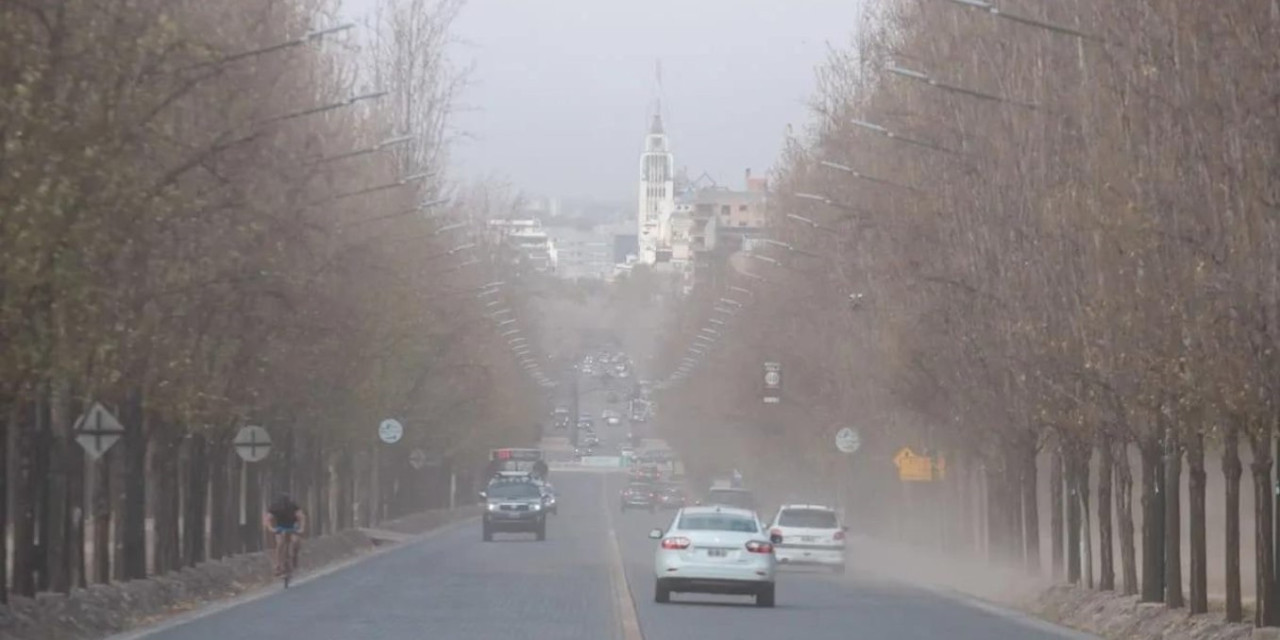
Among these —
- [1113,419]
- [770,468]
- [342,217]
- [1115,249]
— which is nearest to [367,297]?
[342,217]

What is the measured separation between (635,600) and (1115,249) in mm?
10785

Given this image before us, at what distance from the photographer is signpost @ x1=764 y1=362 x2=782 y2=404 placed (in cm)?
8150

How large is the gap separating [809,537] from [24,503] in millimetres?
27995

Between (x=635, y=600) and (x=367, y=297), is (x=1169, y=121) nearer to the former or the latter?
(x=635, y=600)

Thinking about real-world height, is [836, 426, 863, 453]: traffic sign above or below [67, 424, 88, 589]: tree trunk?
above

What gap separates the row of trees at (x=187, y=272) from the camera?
1092 inches

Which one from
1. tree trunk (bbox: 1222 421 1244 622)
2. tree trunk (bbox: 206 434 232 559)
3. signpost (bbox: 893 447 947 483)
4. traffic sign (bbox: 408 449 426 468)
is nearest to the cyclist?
tree trunk (bbox: 206 434 232 559)

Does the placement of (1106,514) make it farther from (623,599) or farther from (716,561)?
(623,599)

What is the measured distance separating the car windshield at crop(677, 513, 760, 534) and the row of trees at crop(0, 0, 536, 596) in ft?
26.5

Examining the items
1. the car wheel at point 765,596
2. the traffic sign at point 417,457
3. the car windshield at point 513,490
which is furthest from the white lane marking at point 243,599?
the traffic sign at point 417,457

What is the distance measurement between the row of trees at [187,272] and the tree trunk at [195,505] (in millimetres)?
75

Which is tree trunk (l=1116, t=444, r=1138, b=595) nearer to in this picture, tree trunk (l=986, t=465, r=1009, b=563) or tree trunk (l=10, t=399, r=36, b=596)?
tree trunk (l=986, t=465, r=1009, b=563)

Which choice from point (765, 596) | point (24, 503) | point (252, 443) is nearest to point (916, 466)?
point (252, 443)

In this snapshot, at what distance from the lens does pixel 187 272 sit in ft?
132
